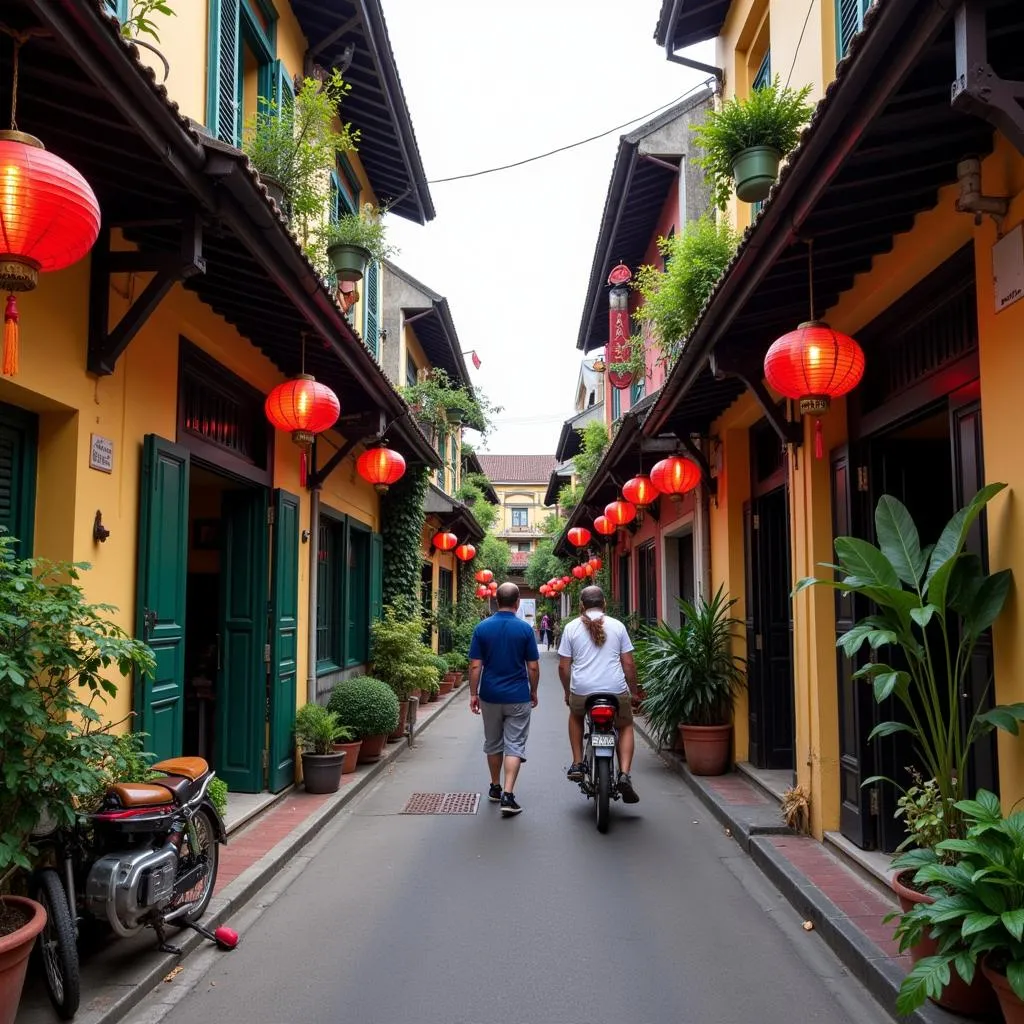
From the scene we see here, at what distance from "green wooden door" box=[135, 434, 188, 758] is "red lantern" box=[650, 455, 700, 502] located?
5.19m

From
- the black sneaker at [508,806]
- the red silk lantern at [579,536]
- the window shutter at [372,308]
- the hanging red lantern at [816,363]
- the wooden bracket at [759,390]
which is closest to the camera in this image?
the hanging red lantern at [816,363]

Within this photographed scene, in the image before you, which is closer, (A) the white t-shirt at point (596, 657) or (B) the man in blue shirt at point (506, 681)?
(A) the white t-shirt at point (596, 657)

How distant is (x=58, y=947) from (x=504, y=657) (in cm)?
460

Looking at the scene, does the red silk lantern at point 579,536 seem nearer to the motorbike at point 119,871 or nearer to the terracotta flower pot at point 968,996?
the motorbike at point 119,871

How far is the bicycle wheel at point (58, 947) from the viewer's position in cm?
339

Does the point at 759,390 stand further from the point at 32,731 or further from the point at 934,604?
the point at 32,731

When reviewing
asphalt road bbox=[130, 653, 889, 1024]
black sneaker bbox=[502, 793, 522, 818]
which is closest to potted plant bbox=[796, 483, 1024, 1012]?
asphalt road bbox=[130, 653, 889, 1024]

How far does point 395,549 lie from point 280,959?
29.0 feet

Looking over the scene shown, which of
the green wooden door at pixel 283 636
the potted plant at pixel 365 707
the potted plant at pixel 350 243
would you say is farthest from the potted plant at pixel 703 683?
the potted plant at pixel 350 243

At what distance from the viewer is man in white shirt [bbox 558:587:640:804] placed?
24.2 ft

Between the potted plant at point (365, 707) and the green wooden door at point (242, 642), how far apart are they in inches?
51.0

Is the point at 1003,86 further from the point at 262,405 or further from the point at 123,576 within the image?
the point at 262,405

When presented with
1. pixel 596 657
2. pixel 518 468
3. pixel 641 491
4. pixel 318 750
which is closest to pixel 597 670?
pixel 596 657

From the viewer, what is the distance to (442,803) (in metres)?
8.05
